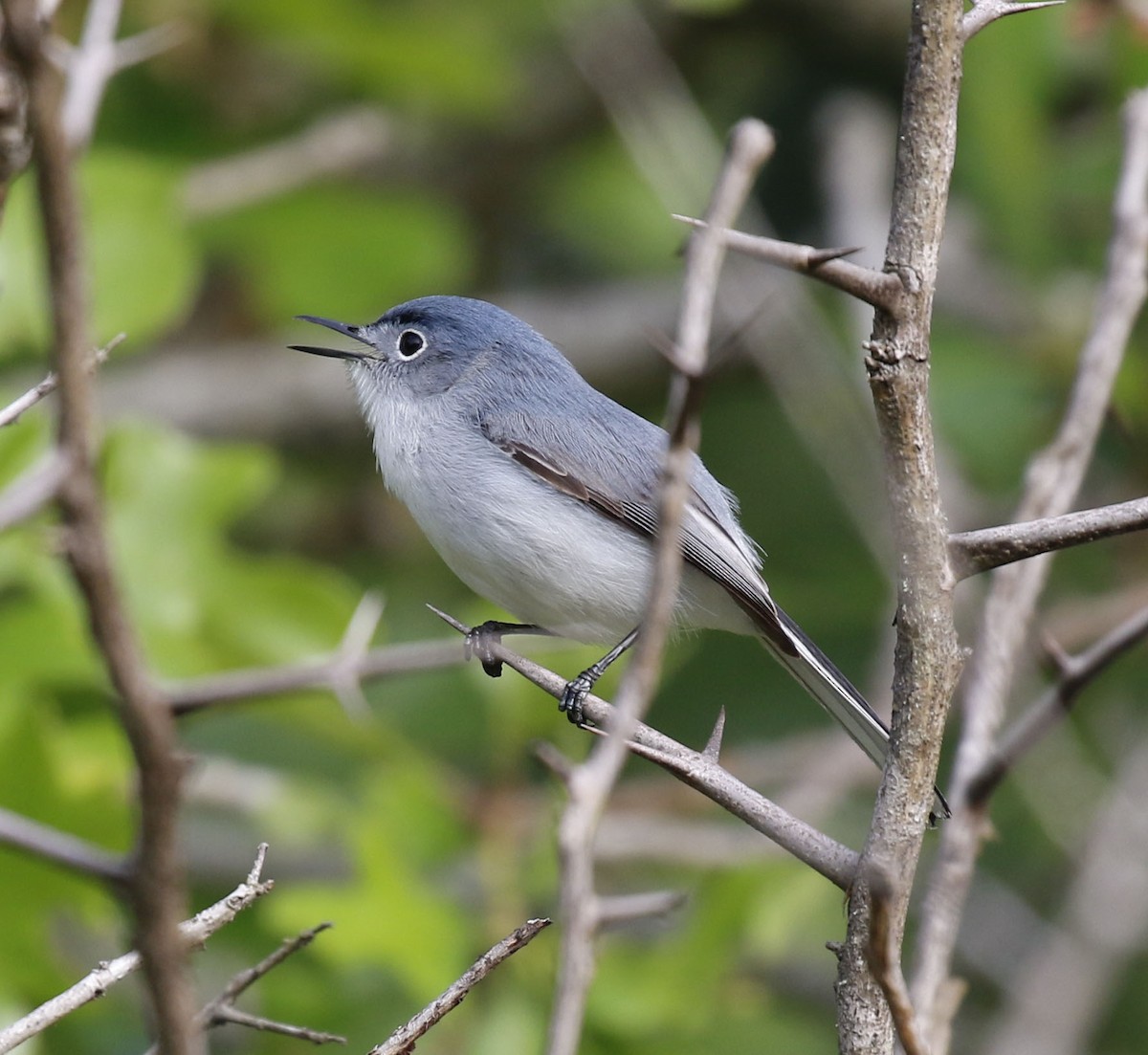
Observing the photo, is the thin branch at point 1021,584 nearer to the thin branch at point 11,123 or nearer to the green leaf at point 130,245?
the thin branch at point 11,123

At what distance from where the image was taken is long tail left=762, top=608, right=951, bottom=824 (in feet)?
7.08

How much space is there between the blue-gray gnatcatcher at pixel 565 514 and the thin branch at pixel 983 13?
1139mm

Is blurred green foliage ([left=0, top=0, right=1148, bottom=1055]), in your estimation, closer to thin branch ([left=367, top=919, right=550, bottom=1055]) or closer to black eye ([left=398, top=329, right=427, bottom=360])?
black eye ([left=398, top=329, right=427, bottom=360])

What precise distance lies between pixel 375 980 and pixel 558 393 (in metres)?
1.37

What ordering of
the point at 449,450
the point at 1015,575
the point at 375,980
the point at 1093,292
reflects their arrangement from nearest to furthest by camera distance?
the point at 1015,575 → the point at 449,450 → the point at 375,980 → the point at 1093,292

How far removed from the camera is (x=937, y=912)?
5.94 ft

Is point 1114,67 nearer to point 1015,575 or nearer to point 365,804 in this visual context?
point 1015,575

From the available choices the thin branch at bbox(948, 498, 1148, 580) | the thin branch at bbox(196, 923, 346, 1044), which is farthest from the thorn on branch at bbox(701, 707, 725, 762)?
the thin branch at bbox(196, 923, 346, 1044)

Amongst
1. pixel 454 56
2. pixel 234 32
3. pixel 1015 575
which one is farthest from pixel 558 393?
pixel 234 32

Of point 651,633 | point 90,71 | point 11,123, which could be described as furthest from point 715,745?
point 90,71

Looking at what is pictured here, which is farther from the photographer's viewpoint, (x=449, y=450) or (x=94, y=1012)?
(x=94, y=1012)

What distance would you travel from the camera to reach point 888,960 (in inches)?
42.7

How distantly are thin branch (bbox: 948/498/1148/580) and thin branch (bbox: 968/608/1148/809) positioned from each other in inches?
13.3

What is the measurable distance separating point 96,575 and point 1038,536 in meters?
0.85
